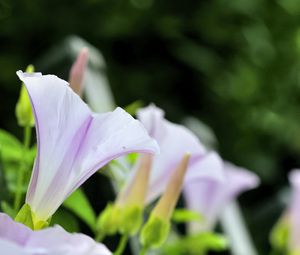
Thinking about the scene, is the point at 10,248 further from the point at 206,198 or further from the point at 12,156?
the point at 206,198

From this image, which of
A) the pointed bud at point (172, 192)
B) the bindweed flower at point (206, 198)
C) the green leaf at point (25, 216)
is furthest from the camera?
the bindweed flower at point (206, 198)

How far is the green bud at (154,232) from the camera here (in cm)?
58

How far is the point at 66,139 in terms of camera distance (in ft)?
1.51

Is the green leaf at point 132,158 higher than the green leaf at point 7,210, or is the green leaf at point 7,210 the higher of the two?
the green leaf at point 7,210

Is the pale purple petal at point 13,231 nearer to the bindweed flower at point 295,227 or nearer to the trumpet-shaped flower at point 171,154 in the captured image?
the trumpet-shaped flower at point 171,154

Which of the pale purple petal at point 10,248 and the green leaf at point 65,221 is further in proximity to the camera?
the green leaf at point 65,221

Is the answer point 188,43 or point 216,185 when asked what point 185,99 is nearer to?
point 188,43

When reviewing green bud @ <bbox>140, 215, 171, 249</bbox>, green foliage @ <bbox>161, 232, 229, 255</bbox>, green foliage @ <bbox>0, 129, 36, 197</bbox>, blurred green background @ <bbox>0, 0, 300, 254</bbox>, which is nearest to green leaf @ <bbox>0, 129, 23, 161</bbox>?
green foliage @ <bbox>0, 129, 36, 197</bbox>

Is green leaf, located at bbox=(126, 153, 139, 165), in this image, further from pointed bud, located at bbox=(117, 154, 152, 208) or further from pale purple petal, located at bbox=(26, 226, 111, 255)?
pale purple petal, located at bbox=(26, 226, 111, 255)

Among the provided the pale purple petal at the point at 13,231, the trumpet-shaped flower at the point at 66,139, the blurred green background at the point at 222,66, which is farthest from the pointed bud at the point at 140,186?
the blurred green background at the point at 222,66

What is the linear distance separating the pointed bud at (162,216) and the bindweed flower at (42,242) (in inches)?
7.2

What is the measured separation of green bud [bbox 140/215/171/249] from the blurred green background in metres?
1.12

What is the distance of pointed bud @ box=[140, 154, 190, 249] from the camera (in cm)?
56

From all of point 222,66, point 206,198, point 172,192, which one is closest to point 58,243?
point 172,192
